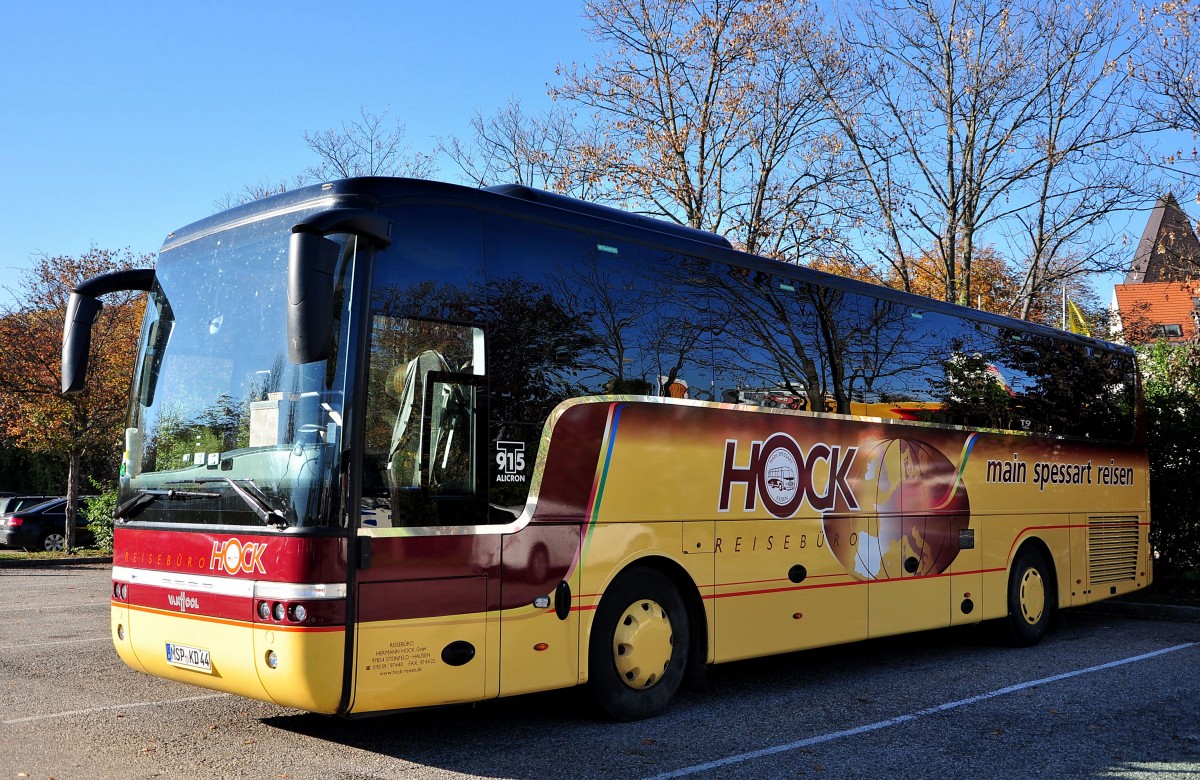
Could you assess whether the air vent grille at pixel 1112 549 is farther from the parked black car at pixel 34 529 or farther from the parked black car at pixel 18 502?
the parked black car at pixel 18 502

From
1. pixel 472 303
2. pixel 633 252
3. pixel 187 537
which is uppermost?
pixel 633 252

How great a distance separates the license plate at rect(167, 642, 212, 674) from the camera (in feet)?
21.1

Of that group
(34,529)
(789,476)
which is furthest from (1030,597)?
(34,529)

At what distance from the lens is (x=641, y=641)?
773 cm

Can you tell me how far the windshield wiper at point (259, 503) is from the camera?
6.08 m

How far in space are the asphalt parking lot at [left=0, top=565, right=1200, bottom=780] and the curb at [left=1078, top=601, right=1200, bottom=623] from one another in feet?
11.3

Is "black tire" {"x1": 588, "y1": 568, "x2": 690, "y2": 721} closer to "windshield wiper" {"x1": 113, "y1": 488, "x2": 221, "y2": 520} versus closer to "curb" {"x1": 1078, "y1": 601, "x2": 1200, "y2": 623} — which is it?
"windshield wiper" {"x1": 113, "y1": 488, "x2": 221, "y2": 520}

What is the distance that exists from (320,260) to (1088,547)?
10.9m

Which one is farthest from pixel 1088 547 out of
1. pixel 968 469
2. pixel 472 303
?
pixel 472 303

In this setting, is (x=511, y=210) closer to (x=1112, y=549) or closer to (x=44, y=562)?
(x=1112, y=549)

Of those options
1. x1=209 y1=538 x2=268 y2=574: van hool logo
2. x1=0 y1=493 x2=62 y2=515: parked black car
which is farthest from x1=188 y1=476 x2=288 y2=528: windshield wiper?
x1=0 y1=493 x2=62 y2=515: parked black car

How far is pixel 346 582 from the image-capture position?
6.00 metres

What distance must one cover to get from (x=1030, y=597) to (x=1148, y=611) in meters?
3.32

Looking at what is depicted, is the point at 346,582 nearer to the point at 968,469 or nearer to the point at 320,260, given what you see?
the point at 320,260
